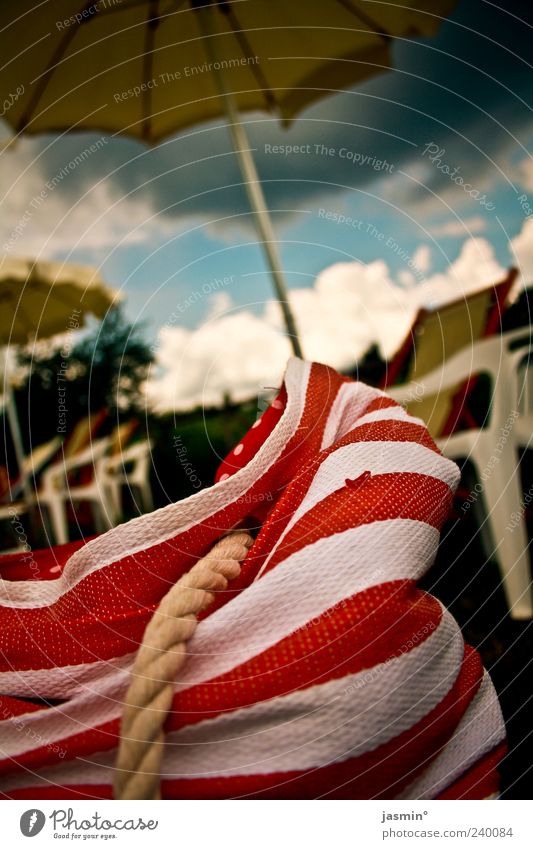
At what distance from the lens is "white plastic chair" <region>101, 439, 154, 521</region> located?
76 cm

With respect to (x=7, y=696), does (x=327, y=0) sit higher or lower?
higher

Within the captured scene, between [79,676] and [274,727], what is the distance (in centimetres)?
8

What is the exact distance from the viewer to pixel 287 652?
17 cm

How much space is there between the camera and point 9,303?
113 centimetres

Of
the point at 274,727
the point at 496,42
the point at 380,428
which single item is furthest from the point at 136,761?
the point at 496,42

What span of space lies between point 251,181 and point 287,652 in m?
0.34

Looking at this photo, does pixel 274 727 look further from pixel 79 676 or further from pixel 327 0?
pixel 327 0

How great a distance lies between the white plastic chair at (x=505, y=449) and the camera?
Answer: 1.62 ft

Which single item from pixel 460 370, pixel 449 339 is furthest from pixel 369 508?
pixel 449 339

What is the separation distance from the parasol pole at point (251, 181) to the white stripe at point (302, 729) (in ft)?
0.79

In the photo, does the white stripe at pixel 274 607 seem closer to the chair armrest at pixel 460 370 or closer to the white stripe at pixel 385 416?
the white stripe at pixel 385 416

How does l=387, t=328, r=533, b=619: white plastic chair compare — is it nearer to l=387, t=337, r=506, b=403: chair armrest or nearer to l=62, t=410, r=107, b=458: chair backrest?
l=387, t=337, r=506, b=403: chair armrest

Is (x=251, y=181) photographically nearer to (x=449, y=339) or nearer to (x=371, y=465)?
(x=371, y=465)

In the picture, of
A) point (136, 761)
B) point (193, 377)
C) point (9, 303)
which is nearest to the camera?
point (136, 761)
